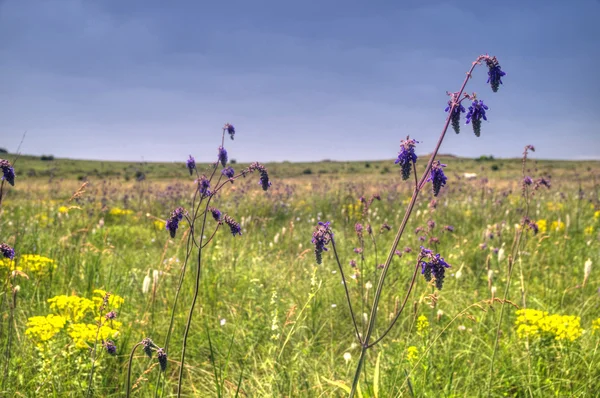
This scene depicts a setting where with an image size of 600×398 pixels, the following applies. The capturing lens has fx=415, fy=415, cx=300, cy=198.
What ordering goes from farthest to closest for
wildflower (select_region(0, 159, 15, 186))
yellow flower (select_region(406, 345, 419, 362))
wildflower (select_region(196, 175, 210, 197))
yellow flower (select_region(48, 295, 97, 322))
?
yellow flower (select_region(48, 295, 97, 322)) → yellow flower (select_region(406, 345, 419, 362)) → wildflower (select_region(196, 175, 210, 197)) → wildflower (select_region(0, 159, 15, 186))

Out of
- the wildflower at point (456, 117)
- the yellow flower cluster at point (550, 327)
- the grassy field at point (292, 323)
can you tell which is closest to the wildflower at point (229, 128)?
the grassy field at point (292, 323)

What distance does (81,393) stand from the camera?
295 centimetres

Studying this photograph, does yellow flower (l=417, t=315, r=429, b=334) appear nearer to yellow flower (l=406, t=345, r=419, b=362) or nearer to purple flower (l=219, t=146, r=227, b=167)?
yellow flower (l=406, t=345, r=419, b=362)

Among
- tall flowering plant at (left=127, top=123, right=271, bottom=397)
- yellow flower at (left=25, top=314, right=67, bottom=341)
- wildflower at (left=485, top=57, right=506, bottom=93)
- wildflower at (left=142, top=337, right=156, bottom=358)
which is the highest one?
wildflower at (left=485, top=57, right=506, bottom=93)

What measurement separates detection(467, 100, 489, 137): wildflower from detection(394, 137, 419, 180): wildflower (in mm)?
290

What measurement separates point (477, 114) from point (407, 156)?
37cm

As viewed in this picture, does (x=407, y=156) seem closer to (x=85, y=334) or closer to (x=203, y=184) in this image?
(x=203, y=184)

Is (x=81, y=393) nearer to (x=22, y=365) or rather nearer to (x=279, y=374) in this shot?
(x=22, y=365)

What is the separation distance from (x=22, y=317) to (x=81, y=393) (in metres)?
1.72

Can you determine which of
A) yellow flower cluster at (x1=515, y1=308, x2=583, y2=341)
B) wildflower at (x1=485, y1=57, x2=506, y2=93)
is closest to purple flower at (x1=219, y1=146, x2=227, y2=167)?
wildflower at (x1=485, y1=57, x2=506, y2=93)

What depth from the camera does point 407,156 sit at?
1724 mm

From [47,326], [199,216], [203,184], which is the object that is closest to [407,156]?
[199,216]

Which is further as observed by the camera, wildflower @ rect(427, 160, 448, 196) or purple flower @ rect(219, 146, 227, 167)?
purple flower @ rect(219, 146, 227, 167)

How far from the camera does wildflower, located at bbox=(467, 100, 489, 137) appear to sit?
5.83ft
